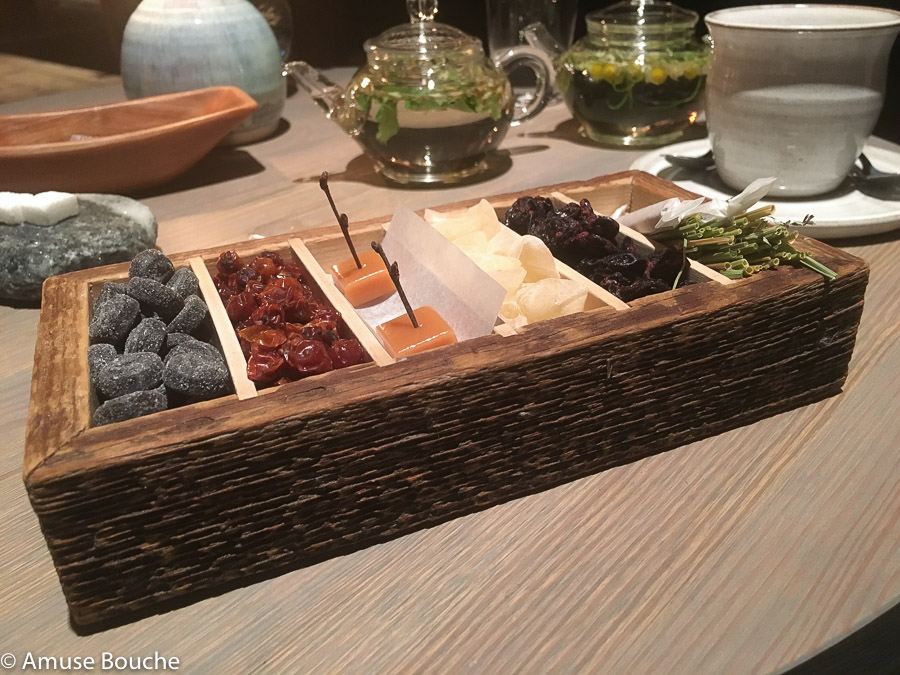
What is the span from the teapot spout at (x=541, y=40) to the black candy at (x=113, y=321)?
40.8 inches

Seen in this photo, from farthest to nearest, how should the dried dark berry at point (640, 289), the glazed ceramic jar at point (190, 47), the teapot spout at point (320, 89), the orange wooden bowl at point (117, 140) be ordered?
the glazed ceramic jar at point (190, 47) < the teapot spout at point (320, 89) < the orange wooden bowl at point (117, 140) < the dried dark berry at point (640, 289)

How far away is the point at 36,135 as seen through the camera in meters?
1.24

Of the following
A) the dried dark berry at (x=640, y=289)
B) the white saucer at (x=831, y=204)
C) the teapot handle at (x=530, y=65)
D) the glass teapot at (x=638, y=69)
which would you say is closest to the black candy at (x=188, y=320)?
the dried dark berry at (x=640, y=289)

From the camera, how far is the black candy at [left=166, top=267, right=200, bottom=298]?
687mm

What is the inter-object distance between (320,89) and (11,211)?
0.53 meters

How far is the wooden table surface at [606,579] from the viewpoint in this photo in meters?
0.48

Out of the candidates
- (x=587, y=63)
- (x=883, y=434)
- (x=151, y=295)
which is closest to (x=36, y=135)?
(x=151, y=295)

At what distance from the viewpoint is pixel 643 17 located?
1.30 m

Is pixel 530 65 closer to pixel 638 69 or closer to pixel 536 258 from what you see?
pixel 638 69

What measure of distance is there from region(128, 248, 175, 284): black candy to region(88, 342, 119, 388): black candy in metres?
0.11

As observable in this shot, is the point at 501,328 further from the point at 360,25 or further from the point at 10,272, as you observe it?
the point at 360,25

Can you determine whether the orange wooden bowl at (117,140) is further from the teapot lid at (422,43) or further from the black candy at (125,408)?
the black candy at (125,408)

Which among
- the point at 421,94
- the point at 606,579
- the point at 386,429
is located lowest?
the point at 606,579

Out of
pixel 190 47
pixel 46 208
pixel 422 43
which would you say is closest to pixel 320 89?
pixel 422 43
